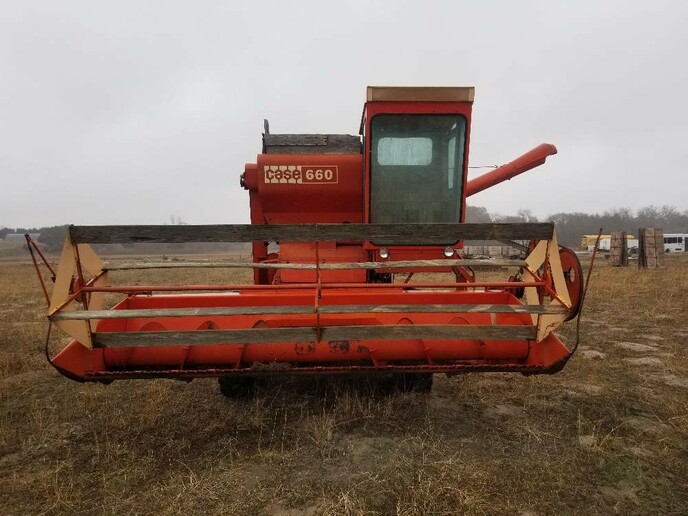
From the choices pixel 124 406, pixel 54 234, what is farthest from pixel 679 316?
pixel 54 234

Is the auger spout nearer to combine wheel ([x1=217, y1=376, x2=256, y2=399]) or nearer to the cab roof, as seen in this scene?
the cab roof

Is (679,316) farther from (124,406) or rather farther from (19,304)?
(19,304)

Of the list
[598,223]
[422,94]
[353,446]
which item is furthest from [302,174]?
[598,223]

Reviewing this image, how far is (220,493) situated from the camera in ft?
8.13

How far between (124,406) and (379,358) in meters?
2.41

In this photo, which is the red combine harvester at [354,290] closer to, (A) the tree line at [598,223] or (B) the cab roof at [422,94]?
(B) the cab roof at [422,94]

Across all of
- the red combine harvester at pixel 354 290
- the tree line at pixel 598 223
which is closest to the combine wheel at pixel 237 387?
the red combine harvester at pixel 354 290

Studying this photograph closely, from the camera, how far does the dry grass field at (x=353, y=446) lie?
2.42 m

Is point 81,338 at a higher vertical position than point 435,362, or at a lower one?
higher

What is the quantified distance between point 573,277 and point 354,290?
71.0 inches

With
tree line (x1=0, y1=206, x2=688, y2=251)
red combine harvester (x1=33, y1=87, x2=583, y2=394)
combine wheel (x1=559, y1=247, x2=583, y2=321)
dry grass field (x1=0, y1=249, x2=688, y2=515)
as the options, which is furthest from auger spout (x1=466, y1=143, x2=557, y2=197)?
tree line (x1=0, y1=206, x2=688, y2=251)

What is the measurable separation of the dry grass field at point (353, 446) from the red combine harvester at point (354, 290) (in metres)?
0.48

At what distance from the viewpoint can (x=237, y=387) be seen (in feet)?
13.0

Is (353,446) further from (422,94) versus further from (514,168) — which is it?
(514,168)
